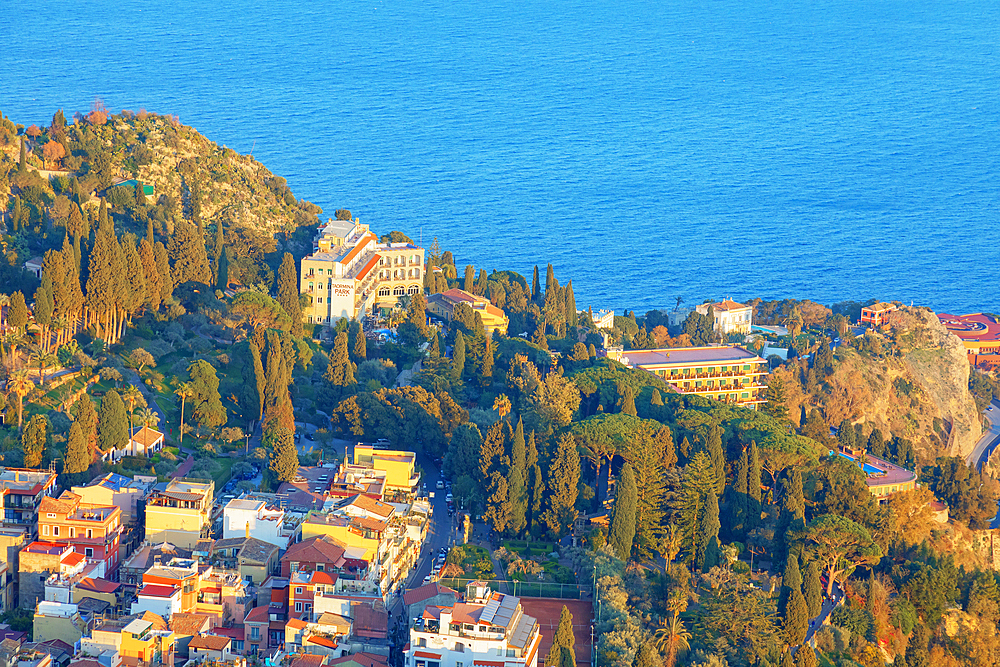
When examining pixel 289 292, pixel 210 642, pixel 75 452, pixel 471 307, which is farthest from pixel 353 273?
pixel 210 642

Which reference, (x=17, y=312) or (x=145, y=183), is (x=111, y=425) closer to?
(x=17, y=312)

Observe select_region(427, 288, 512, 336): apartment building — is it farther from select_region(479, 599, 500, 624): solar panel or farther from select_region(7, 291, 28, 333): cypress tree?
select_region(479, 599, 500, 624): solar panel

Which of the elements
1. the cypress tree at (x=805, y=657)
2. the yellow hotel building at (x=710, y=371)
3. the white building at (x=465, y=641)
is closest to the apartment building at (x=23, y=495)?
the white building at (x=465, y=641)

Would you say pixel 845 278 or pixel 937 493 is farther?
pixel 845 278

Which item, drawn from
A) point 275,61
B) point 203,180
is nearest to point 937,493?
point 203,180

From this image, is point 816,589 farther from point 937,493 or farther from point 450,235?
point 450,235

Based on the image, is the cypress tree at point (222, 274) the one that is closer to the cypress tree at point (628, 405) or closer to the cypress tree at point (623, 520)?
the cypress tree at point (628, 405)

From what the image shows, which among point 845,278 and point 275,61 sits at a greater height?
point 275,61
